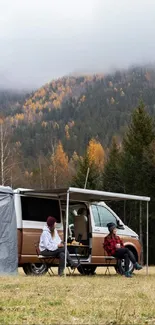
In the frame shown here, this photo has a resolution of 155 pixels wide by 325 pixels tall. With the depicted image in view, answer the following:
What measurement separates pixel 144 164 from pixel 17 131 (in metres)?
64.7

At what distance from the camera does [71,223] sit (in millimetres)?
14180

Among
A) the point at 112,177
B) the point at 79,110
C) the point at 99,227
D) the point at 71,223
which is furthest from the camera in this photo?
the point at 79,110

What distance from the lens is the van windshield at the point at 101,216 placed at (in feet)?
44.8

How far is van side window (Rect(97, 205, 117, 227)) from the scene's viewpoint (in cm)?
1376

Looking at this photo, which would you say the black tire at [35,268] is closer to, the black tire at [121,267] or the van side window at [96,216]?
the van side window at [96,216]

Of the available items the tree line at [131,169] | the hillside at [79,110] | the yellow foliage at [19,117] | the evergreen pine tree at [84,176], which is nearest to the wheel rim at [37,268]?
the tree line at [131,169]

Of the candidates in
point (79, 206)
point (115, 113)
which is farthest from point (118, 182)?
point (115, 113)

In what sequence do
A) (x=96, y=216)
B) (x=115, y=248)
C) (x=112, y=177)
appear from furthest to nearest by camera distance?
1. (x=112, y=177)
2. (x=96, y=216)
3. (x=115, y=248)

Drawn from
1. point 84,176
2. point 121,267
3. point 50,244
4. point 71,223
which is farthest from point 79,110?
point 50,244

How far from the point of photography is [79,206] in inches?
546

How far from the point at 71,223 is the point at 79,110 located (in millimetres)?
106253

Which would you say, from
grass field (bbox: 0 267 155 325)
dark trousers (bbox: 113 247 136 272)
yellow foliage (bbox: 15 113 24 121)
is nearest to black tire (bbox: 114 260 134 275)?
dark trousers (bbox: 113 247 136 272)

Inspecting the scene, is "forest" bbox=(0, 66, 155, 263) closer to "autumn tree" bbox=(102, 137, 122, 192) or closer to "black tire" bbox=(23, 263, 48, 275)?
"autumn tree" bbox=(102, 137, 122, 192)

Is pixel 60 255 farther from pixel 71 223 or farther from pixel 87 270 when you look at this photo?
pixel 87 270
